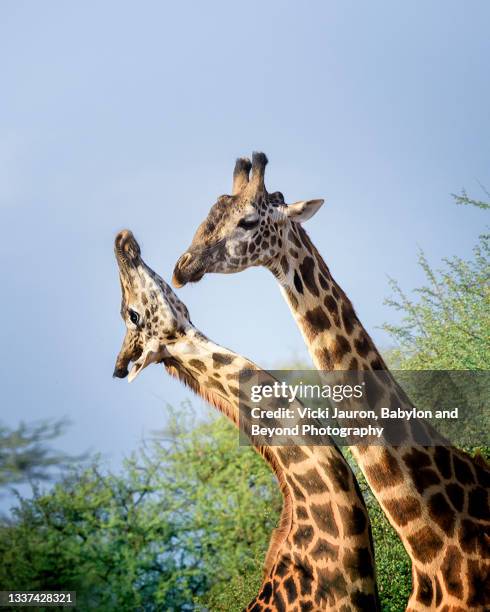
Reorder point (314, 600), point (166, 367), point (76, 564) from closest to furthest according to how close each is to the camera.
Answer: point (314, 600) → point (166, 367) → point (76, 564)

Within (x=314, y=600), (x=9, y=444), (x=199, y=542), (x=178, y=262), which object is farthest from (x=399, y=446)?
(x=9, y=444)

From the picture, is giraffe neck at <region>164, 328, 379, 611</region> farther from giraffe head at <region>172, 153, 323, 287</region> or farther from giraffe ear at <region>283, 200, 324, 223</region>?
giraffe ear at <region>283, 200, 324, 223</region>

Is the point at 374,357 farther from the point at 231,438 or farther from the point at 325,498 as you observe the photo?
the point at 231,438

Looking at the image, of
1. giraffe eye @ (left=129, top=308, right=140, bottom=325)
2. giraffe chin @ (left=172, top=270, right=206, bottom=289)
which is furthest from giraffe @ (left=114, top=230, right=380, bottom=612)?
giraffe chin @ (left=172, top=270, right=206, bottom=289)

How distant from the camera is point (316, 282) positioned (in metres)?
4.99

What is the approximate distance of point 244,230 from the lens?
5062mm

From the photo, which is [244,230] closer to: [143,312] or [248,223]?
[248,223]

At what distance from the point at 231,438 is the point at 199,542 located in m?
1.18

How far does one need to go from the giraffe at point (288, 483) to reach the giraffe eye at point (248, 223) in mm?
891

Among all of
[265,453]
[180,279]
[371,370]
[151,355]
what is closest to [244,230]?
[180,279]

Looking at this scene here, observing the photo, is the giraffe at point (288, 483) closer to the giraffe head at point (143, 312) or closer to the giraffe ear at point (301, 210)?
the giraffe head at point (143, 312)

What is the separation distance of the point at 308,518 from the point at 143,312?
110 cm

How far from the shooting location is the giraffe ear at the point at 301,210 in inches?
201

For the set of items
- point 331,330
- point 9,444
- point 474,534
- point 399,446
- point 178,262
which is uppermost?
point 9,444
